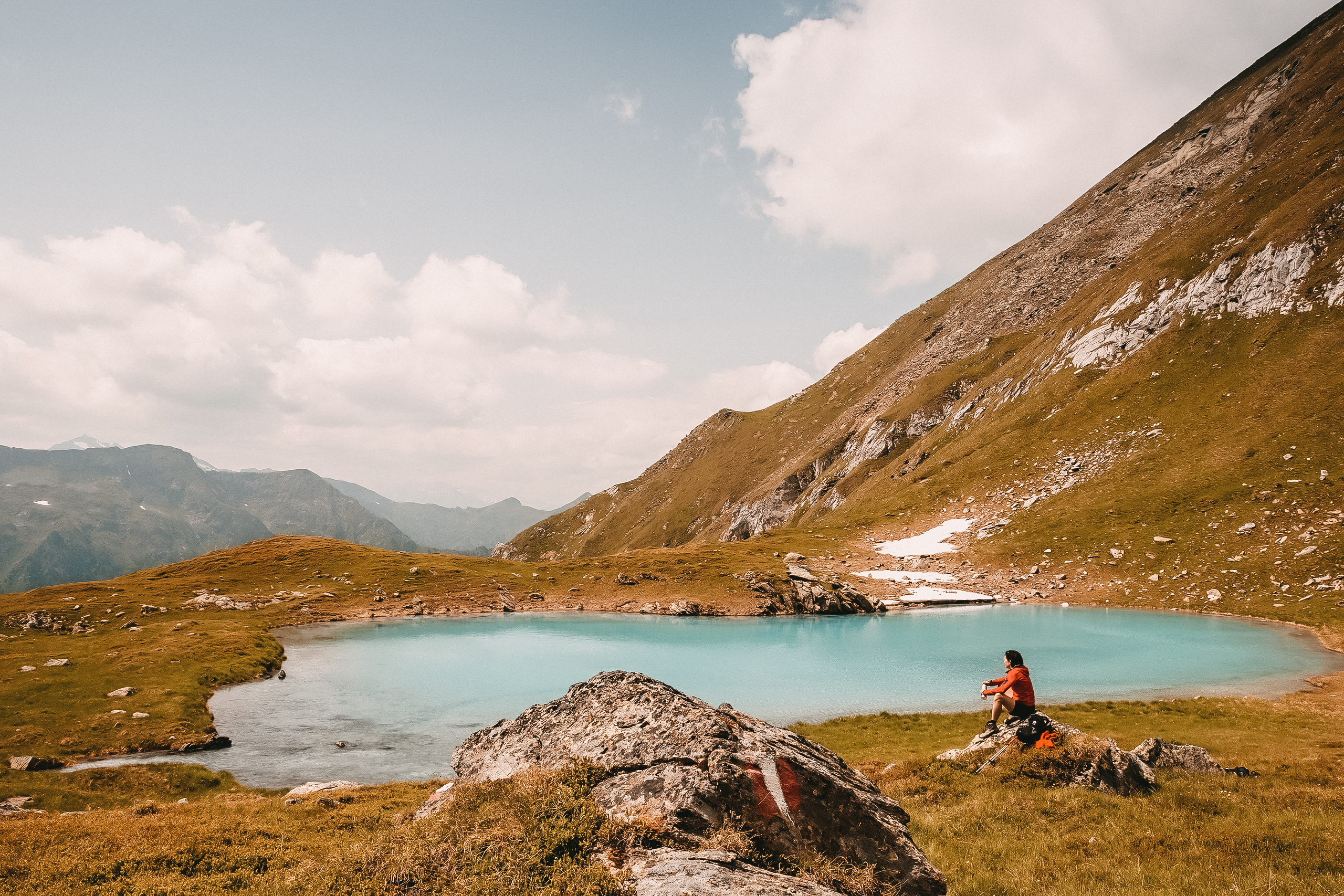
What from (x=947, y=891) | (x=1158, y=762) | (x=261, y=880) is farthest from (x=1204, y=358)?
(x=261, y=880)

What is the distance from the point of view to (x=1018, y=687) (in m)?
18.9

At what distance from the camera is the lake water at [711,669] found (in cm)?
3234

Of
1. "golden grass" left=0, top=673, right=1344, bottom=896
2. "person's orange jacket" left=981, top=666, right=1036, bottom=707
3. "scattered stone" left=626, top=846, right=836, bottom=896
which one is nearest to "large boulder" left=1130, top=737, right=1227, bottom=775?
"golden grass" left=0, top=673, right=1344, bottom=896

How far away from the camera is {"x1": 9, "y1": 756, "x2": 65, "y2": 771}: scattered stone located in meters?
25.4

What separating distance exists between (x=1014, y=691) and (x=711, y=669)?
32.9 metres

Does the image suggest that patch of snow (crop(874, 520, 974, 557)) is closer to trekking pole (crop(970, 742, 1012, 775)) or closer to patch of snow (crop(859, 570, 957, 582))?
patch of snow (crop(859, 570, 957, 582))

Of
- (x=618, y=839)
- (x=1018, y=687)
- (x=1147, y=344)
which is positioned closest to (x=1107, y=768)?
(x=1018, y=687)

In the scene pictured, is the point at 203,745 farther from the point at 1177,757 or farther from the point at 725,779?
the point at 1177,757

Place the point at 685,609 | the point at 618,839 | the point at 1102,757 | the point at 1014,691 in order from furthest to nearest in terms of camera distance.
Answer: the point at 685,609
the point at 1014,691
the point at 1102,757
the point at 618,839

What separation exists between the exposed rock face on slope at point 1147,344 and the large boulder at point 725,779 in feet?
301

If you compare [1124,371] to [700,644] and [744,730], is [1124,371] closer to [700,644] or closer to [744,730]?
[700,644]

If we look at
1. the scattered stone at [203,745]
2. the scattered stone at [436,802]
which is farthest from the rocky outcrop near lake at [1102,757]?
the scattered stone at [203,745]

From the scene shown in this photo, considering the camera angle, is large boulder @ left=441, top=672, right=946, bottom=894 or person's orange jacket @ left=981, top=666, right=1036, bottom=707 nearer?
large boulder @ left=441, top=672, right=946, bottom=894

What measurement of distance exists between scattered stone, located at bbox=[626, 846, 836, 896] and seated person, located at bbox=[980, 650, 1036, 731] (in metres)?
13.8
